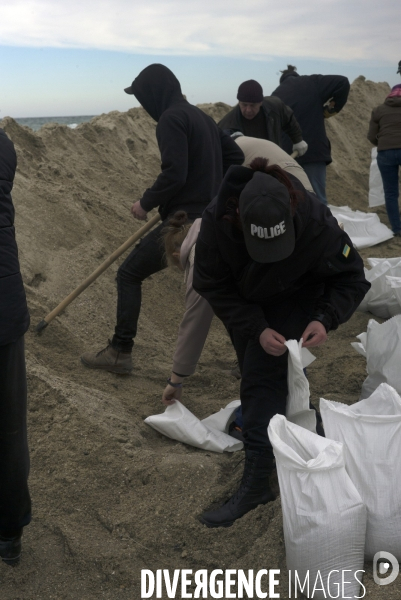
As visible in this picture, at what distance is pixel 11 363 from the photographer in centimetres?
213

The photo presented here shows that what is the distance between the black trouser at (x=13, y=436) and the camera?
2.13 m

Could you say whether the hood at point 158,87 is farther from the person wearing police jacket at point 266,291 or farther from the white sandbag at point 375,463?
the white sandbag at point 375,463

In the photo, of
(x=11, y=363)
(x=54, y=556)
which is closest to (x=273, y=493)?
(x=54, y=556)

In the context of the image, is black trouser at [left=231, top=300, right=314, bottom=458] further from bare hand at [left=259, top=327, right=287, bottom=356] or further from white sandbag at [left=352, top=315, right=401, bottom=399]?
white sandbag at [left=352, top=315, right=401, bottom=399]

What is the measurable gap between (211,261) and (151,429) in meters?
1.25

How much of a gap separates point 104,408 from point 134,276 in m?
0.84

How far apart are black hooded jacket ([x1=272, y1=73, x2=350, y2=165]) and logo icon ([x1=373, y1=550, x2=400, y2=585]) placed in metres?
4.49

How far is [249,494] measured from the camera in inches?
98.3

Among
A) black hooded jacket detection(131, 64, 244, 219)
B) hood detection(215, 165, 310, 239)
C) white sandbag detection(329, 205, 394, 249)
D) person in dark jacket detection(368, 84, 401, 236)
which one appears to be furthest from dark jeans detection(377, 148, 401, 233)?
hood detection(215, 165, 310, 239)

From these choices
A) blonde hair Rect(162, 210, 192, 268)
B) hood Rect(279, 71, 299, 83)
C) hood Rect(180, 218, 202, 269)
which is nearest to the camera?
hood Rect(180, 218, 202, 269)

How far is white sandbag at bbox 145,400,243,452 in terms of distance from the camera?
3053 millimetres

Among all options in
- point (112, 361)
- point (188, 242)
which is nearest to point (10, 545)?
point (188, 242)

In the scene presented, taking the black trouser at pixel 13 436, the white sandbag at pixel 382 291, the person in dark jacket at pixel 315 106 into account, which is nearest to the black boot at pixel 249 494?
the black trouser at pixel 13 436

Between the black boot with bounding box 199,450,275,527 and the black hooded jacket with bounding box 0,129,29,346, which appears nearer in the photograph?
the black hooded jacket with bounding box 0,129,29,346
